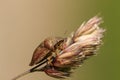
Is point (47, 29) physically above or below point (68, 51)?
above

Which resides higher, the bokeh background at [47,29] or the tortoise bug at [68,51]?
the bokeh background at [47,29]

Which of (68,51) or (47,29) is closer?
A: (68,51)

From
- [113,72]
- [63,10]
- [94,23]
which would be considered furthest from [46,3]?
[94,23]

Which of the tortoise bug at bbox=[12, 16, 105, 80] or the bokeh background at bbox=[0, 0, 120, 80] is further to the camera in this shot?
the bokeh background at bbox=[0, 0, 120, 80]

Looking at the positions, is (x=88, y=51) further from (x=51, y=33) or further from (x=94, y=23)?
(x=51, y=33)

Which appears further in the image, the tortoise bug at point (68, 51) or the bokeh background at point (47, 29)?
the bokeh background at point (47, 29)

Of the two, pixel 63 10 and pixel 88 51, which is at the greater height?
pixel 63 10

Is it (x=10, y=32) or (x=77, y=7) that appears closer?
(x=10, y=32)

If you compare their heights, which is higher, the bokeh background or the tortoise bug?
the bokeh background
